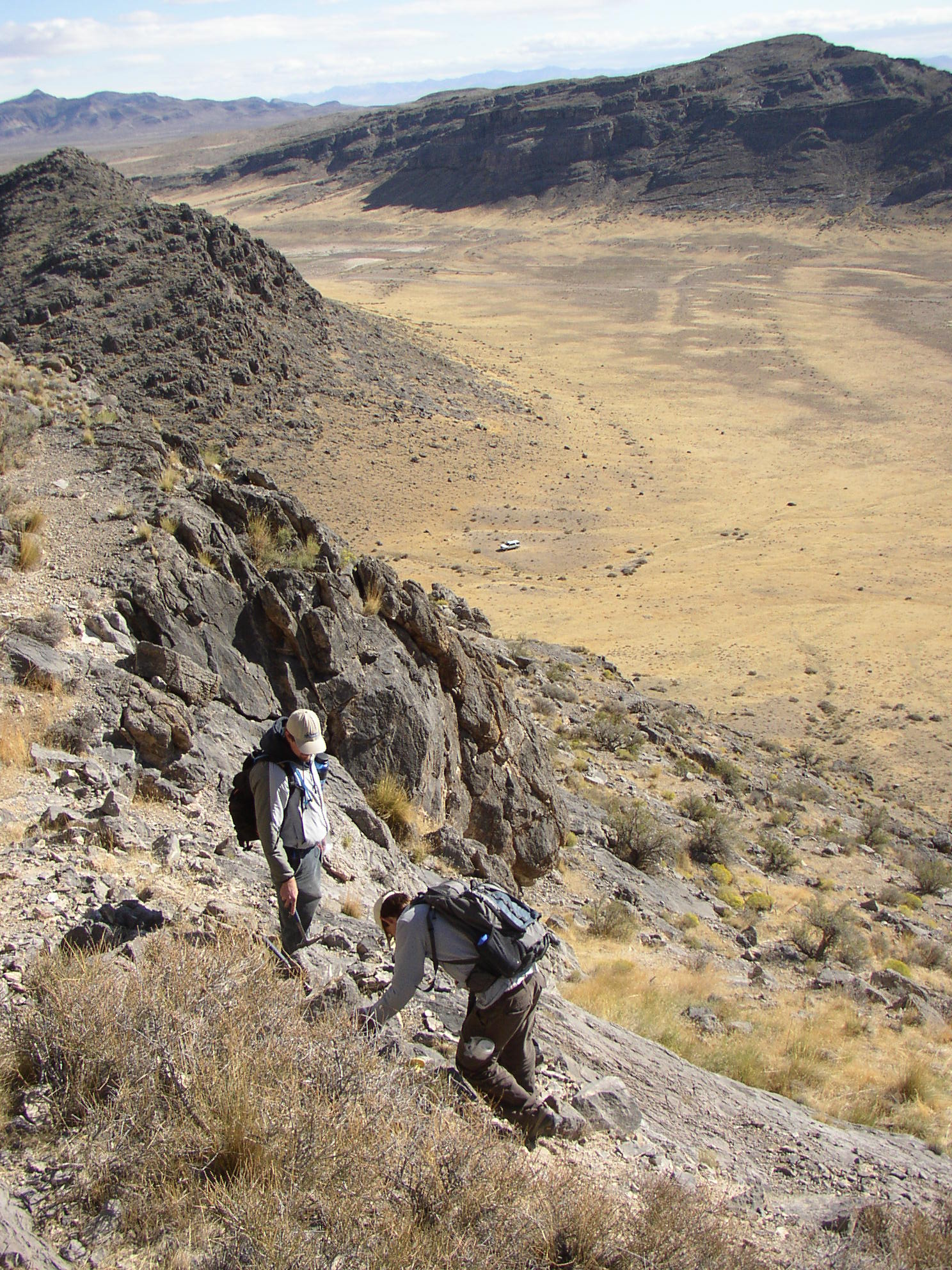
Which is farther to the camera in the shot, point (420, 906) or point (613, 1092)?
point (613, 1092)

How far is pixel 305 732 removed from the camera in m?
4.63

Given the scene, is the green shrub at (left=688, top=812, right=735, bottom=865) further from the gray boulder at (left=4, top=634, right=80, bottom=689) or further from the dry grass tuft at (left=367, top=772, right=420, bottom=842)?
the gray boulder at (left=4, top=634, right=80, bottom=689)

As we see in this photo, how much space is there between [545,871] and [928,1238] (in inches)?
251

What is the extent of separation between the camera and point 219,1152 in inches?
129

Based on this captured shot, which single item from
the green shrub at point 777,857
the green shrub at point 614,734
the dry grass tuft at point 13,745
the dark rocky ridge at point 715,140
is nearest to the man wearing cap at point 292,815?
the dry grass tuft at point 13,745

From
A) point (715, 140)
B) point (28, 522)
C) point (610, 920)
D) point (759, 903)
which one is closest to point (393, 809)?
point (610, 920)

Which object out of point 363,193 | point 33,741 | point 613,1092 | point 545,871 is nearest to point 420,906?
point 613,1092

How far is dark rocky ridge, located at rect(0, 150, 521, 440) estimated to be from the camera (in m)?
30.8

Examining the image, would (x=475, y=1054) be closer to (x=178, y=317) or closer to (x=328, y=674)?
(x=328, y=674)

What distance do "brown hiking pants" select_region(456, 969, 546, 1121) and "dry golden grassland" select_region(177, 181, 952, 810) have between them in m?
15.9

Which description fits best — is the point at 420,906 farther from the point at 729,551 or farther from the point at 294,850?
the point at 729,551

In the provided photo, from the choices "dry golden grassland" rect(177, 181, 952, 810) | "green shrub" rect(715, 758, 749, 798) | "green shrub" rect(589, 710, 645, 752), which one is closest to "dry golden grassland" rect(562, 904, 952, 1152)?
"green shrub" rect(589, 710, 645, 752)

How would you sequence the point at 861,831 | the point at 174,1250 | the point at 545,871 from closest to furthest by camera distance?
the point at 174,1250, the point at 545,871, the point at 861,831

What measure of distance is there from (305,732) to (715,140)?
12003 cm
